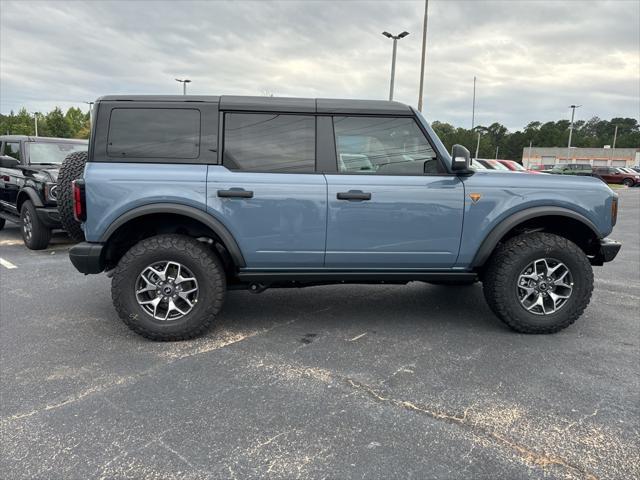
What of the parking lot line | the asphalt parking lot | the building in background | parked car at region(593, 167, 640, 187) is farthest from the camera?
the building in background

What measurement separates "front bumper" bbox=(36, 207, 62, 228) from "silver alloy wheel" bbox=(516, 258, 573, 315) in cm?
628

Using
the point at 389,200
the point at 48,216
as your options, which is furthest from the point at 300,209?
the point at 48,216

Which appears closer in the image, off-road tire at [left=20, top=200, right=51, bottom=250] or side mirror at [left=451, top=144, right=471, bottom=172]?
side mirror at [left=451, top=144, right=471, bottom=172]

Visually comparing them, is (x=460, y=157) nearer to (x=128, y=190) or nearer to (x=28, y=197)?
(x=128, y=190)

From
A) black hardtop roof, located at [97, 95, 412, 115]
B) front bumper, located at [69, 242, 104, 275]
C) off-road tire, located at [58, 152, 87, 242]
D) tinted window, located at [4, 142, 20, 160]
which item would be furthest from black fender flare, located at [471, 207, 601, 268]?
tinted window, located at [4, 142, 20, 160]

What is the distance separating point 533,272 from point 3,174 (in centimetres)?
847

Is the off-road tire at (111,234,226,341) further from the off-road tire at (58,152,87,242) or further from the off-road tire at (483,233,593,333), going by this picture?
the off-road tire at (483,233,593,333)

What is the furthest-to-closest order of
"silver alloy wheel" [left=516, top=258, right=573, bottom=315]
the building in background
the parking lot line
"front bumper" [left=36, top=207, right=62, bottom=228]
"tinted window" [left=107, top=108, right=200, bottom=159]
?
the building in background → "front bumper" [left=36, top=207, right=62, bottom=228] → the parking lot line → "silver alloy wheel" [left=516, top=258, right=573, bottom=315] → "tinted window" [left=107, top=108, right=200, bottom=159]

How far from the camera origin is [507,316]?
3.88 metres

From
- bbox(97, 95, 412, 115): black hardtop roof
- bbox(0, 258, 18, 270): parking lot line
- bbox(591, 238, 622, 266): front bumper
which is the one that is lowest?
bbox(0, 258, 18, 270): parking lot line

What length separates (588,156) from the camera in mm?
82000

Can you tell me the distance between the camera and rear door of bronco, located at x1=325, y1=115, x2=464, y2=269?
3.68 metres

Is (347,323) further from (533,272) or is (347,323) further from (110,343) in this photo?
(110,343)

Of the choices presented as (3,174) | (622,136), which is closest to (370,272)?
(3,174)
